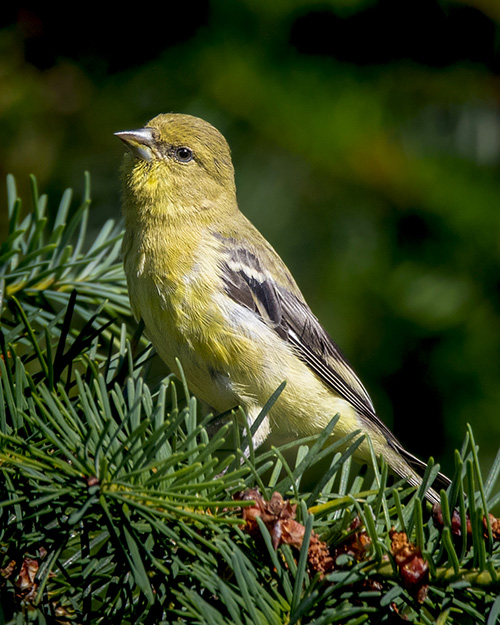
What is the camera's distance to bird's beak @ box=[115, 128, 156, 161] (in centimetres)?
364

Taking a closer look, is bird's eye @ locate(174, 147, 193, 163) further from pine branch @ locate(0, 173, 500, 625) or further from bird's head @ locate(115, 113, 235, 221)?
pine branch @ locate(0, 173, 500, 625)

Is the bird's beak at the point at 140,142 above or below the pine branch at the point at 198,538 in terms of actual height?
above

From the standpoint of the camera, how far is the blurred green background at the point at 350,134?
400cm

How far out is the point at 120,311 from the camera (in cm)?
348

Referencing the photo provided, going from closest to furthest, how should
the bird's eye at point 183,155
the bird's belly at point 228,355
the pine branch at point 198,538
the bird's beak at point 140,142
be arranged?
the pine branch at point 198,538
the bird's belly at point 228,355
the bird's beak at point 140,142
the bird's eye at point 183,155

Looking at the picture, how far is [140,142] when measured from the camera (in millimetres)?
3688

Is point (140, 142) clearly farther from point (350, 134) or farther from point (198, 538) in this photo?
point (198, 538)

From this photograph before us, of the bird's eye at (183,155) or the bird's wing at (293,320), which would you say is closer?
the bird's wing at (293,320)

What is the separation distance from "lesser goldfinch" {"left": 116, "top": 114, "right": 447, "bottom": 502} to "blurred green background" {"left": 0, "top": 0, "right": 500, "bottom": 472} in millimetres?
322

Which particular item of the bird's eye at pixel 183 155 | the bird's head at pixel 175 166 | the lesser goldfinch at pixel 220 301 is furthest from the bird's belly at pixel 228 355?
the bird's eye at pixel 183 155

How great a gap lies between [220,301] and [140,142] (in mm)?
1066

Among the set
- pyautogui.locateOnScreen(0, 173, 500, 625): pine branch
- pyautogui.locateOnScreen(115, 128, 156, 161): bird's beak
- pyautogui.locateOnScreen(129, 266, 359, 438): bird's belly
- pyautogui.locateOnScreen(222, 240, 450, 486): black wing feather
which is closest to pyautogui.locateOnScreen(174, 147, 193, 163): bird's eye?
pyautogui.locateOnScreen(115, 128, 156, 161): bird's beak

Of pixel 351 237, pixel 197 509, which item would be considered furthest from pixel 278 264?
pixel 197 509

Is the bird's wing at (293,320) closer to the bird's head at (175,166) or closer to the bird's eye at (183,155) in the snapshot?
the bird's head at (175,166)
